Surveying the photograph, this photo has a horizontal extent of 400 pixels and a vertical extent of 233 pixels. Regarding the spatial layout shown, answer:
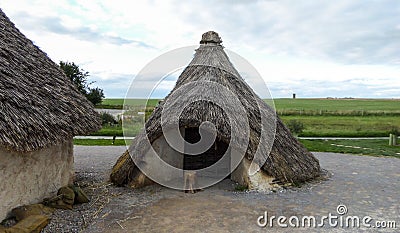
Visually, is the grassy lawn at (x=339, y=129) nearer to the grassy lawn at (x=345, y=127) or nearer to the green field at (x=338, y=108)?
the grassy lawn at (x=345, y=127)

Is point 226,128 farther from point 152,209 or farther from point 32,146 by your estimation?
point 32,146

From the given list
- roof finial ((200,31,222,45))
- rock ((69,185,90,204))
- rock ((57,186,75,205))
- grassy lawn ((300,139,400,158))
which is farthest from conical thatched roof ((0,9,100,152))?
grassy lawn ((300,139,400,158))

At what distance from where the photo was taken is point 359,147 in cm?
1952

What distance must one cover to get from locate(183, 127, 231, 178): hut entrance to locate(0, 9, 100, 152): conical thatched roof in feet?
10.0

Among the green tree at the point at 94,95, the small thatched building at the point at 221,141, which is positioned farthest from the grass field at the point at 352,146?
the green tree at the point at 94,95

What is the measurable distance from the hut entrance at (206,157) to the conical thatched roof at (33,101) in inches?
120

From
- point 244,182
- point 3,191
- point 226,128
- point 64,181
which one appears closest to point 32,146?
point 3,191

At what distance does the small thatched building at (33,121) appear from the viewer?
6.93m

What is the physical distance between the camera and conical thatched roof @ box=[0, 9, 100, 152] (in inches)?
267

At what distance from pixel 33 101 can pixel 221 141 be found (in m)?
5.19

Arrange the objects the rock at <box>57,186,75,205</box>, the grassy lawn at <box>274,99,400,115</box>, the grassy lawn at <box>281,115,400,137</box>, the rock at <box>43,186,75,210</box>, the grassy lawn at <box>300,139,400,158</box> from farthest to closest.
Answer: the grassy lawn at <box>274,99,400,115</box> < the grassy lawn at <box>281,115,400,137</box> < the grassy lawn at <box>300,139,400,158</box> < the rock at <box>57,186,75,205</box> < the rock at <box>43,186,75,210</box>

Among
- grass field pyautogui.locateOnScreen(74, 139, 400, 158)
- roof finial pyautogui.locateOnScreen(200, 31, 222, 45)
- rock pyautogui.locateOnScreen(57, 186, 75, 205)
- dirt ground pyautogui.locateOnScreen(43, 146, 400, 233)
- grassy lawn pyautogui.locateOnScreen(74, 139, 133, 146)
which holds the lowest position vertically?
dirt ground pyautogui.locateOnScreen(43, 146, 400, 233)

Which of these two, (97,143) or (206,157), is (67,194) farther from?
(97,143)

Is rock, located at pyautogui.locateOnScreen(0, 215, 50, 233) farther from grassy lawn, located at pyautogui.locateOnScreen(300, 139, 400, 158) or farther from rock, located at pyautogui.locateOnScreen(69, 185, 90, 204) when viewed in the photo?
grassy lawn, located at pyautogui.locateOnScreen(300, 139, 400, 158)
